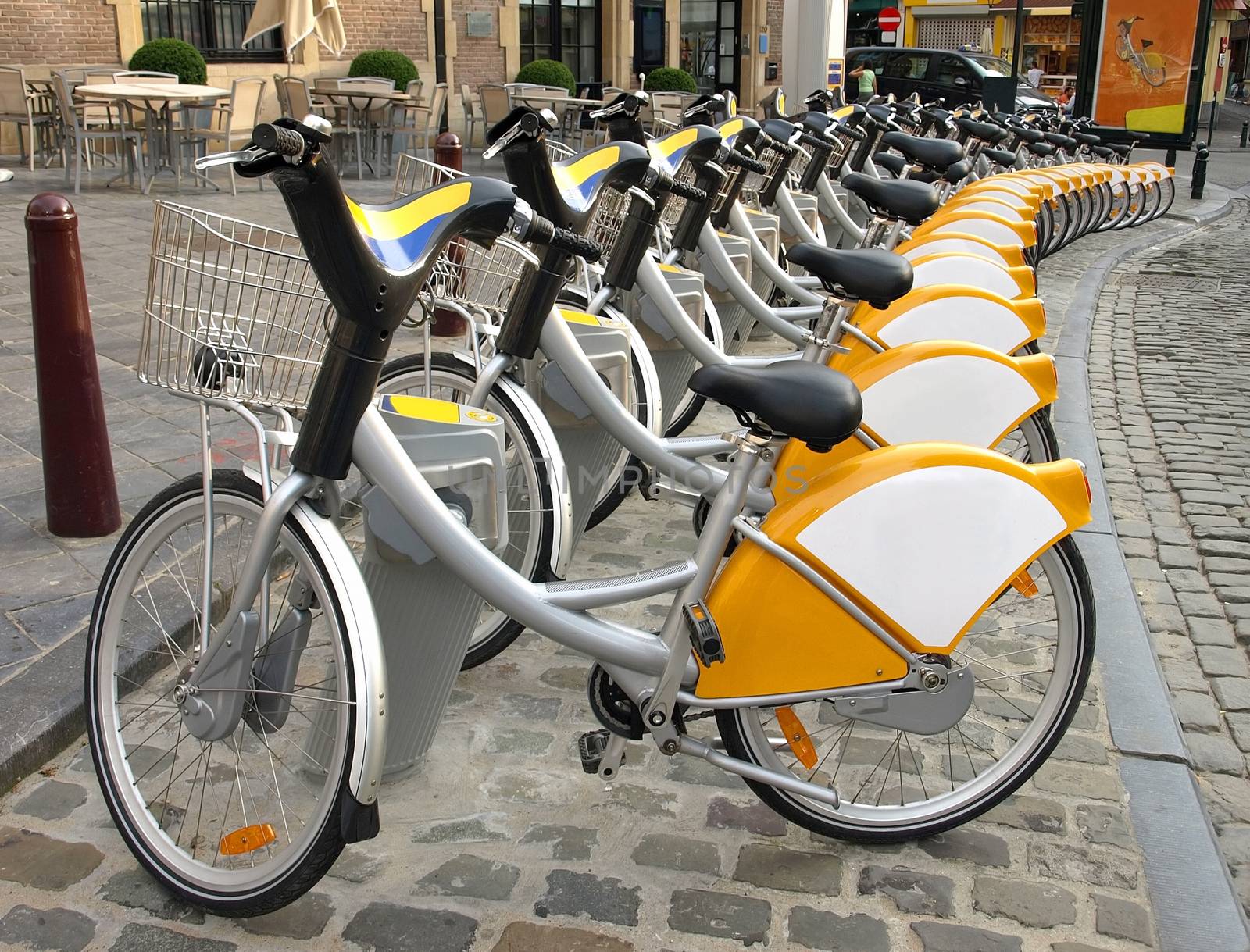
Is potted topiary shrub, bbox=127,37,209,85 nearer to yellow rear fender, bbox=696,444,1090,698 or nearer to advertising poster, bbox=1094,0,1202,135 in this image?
advertising poster, bbox=1094,0,1202,135

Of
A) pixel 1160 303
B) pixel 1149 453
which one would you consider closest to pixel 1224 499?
pixel 1149 453

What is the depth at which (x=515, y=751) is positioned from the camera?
3.05 m

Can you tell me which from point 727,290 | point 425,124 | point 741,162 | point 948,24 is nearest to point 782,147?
point 741,162

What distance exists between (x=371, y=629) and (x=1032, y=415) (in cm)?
238

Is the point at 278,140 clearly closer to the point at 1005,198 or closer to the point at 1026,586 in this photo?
the point at 1026,586

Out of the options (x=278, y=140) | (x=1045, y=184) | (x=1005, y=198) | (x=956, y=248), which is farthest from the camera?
(x=1045, y=184)

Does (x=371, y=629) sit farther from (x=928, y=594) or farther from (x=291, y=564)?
(x=928, y=594)

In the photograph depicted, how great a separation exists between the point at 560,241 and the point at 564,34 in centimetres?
2143

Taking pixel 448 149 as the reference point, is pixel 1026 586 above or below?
below

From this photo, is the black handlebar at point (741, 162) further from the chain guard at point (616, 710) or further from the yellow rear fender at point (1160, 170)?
the yellow rear fender at point (1160, 170)

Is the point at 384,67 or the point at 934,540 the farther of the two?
the point at 384,67

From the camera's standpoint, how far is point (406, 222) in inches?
88.0

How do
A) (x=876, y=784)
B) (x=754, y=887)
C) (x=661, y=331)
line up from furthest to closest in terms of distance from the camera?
1. (x=661, y=331)
2. (x=876, y=784)
3. (x=754, y=887)

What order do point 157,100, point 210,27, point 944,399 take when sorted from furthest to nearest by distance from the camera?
point 210,27, point 157,100, point 944,399
